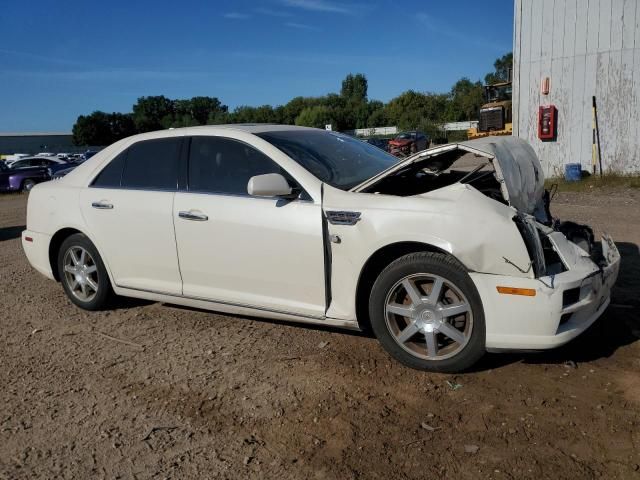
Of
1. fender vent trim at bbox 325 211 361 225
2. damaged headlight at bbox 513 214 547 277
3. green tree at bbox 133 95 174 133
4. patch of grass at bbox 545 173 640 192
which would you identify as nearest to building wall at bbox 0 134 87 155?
green tree at bbox 133 95 174 133

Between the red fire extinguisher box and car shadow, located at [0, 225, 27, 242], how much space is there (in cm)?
1166

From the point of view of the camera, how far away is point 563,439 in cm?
275

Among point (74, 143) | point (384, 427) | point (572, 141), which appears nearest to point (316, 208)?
point (384, 427)

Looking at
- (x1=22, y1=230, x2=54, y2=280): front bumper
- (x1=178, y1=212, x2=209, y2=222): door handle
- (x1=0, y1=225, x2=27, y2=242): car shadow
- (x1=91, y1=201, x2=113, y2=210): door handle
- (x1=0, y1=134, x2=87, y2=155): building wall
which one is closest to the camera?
(x1=178, y1=212, x2=209, y2=222): door handle

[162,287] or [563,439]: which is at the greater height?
[162,287]

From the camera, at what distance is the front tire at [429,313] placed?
10.9 ft

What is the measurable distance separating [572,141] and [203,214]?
11796 millimetres

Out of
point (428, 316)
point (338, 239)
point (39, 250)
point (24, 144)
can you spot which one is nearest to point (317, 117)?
point (24, 144)

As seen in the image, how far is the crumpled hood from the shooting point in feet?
11.7

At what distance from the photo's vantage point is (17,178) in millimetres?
22859

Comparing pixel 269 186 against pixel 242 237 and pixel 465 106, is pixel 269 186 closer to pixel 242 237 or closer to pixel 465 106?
pixel 242 237

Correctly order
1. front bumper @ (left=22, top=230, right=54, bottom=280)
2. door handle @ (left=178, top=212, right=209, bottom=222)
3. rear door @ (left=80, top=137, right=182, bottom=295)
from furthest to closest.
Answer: front bumper @ (left=22, top=230, right=54, bottom=280)
rear door @ (left=80, top=137, right=182, bottom=295)
door handle @ (left=178, top=212, right=209, bottom=222)

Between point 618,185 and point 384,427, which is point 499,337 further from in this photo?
point 618,185

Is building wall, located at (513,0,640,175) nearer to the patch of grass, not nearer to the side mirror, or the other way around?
the patch of grass
